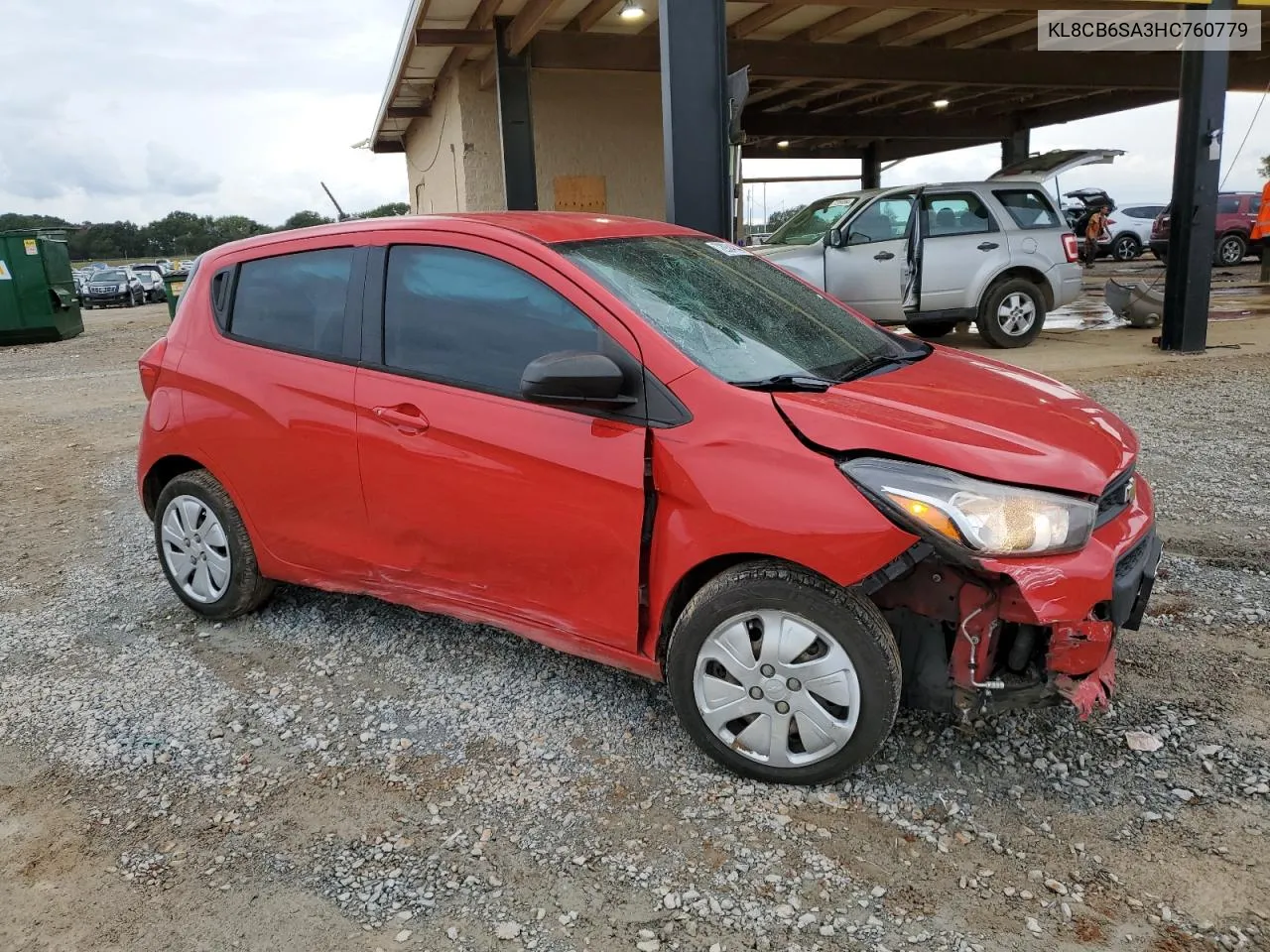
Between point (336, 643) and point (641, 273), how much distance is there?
1.97 meters

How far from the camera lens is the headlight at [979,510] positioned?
2436 millimetres

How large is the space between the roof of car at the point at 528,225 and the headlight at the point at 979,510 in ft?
4.63

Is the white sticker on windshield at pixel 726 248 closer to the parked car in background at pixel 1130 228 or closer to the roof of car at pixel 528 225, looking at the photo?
the roof of car at pixel 528 225

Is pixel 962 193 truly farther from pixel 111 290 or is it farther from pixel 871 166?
pixel 111 290

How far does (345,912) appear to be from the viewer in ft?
7.71

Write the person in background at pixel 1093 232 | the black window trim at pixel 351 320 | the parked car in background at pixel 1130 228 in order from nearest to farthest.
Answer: the black window trim at pixel 351 320
the person in background at pixel 1093 232
the parked car in background at pixel 1130 228

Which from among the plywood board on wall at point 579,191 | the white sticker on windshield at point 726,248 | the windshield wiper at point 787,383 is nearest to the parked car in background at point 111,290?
the plywood board on wall at point 579,191

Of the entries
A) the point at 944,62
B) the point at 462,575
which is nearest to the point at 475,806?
the point at 462,575

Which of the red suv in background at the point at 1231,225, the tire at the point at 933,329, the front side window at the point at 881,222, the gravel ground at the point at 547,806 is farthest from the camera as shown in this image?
the red suv in background at the point at 1231,225

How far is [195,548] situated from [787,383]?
2.67 metres

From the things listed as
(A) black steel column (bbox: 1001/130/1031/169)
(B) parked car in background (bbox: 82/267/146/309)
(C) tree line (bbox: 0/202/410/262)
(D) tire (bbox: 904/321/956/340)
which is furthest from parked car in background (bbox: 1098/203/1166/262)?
(C) tree line (bbox: 0/202/410/262)

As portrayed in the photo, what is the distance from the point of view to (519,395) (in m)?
3.03

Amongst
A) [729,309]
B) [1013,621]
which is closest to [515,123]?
[729,309]

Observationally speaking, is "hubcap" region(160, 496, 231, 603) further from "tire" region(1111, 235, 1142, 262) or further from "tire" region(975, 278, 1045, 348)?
"tire" region(1111, 235, 1142, 262)
